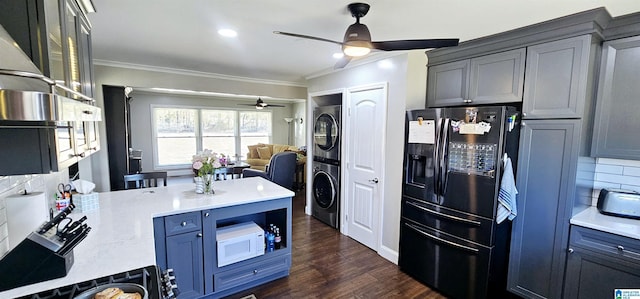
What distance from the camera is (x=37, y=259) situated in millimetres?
1124

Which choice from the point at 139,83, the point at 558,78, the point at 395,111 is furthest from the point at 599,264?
the point at 139,83

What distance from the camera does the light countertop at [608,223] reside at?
176 centimetres

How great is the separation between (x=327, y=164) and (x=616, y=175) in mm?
2941

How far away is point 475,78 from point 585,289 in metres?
1.79

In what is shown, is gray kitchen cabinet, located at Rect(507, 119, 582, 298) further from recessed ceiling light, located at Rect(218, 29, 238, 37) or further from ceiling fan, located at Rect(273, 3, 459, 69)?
recessed ceiling light, located at Rect(218, 29, 238, 37)

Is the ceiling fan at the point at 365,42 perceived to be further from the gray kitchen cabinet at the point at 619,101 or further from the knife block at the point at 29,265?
the knife block at the point at 29,265

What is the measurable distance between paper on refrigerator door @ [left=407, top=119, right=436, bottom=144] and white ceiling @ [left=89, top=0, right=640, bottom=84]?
775 millimetres

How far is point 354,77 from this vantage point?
3502mm

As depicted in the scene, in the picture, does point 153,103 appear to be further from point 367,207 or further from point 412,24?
point 412,24

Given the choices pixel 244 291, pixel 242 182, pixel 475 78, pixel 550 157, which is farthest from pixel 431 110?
pixel 244 291

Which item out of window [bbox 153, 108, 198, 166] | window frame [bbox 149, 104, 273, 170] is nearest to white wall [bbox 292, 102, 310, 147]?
window frame [bbox 149, 104, 273, 170]

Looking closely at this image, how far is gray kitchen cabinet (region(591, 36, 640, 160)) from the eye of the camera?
1.89 m

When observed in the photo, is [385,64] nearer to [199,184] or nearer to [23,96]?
[199,184]

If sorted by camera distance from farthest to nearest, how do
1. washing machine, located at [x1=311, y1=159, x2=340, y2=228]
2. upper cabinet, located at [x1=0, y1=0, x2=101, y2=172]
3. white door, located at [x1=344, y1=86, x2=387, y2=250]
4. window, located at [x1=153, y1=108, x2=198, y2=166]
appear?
window, located at [x1=153, y1=108, x2=198, y2=166] → washing machine, located at [x1=311, y1=159, x2=340, y2=228] → white door, located at [x1=344, y1=86, x2=387, y2=250] → upper cabinet, located at [x1=0, y1=0, x2=101, y2=172]
